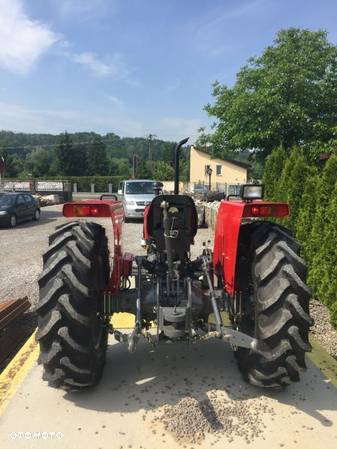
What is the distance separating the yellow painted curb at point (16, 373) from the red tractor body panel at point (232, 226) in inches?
76.1

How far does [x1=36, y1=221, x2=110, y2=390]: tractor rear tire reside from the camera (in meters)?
3.12

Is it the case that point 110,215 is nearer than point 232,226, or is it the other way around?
point 232,226

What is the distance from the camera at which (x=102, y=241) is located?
13.6 ft

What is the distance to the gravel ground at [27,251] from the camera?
7367 mm

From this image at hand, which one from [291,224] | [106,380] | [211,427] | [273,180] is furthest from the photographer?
[273,180]

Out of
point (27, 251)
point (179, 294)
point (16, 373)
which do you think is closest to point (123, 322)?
point (16, 373)

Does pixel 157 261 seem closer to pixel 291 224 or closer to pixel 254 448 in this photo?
pixel 254 448

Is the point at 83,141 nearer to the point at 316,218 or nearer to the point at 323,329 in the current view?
the point at 316,218

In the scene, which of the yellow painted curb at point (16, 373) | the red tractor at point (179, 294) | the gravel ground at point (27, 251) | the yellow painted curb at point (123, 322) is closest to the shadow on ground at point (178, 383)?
the red tractor at point (179, 294)

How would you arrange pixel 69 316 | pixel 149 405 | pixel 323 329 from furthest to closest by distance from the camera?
pixel 323 329 → pixel 149 405 → pixel 69 316

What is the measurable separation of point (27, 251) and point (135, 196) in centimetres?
716

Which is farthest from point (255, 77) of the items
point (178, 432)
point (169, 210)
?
point (178, 432)

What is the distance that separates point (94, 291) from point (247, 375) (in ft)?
4.69

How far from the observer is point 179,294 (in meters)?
3.67
